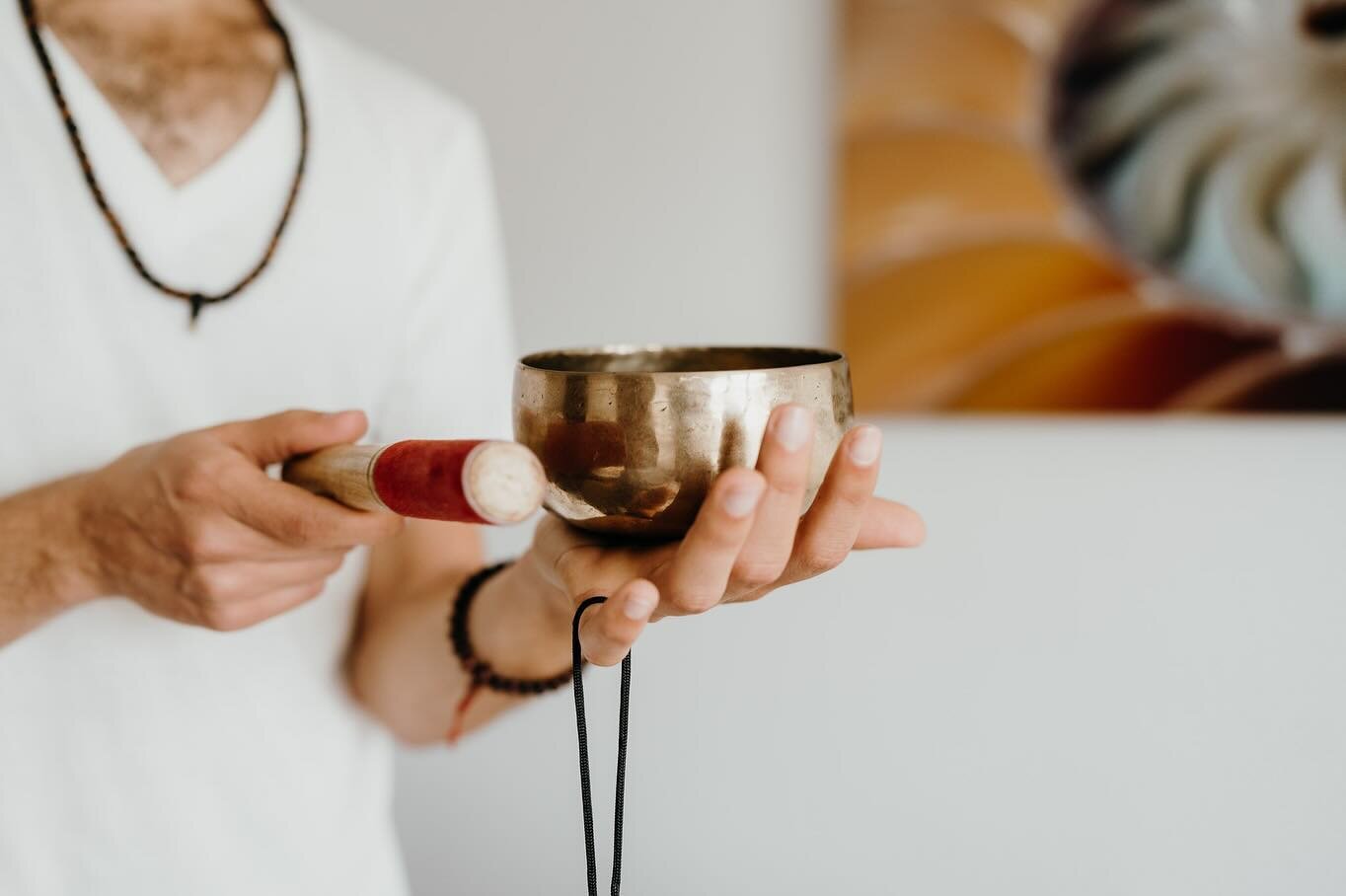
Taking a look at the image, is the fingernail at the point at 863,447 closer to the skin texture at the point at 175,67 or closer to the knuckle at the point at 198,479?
the knuckle at the point at 198,479

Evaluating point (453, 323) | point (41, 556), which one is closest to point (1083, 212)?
point (453, 323)

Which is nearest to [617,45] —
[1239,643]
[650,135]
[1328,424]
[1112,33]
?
[650,135]

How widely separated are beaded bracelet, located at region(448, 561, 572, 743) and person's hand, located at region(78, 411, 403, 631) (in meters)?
0.15

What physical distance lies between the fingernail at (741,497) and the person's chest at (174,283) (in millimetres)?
510

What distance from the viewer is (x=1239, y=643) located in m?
1.34

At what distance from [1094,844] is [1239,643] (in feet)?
1.06

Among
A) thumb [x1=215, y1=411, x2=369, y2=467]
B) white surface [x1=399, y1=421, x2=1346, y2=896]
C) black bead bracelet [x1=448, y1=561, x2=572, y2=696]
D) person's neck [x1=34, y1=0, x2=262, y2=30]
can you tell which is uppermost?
person's neck [x1=34, y1=0, x2=262, y2=30]

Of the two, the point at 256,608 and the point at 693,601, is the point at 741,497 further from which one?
the point at 256,608

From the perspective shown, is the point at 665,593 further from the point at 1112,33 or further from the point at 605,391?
the point at 1112,33

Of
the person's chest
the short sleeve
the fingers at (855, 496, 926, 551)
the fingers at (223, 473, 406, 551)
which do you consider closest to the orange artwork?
the short sleeve

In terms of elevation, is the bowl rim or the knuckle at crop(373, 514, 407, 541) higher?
the bowl rim

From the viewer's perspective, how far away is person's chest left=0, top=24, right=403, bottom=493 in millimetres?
748

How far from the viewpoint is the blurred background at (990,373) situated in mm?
1242

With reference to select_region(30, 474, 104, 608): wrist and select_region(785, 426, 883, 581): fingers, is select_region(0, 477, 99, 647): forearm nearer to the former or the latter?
select_region(30, 474, 104, 608): wrist
